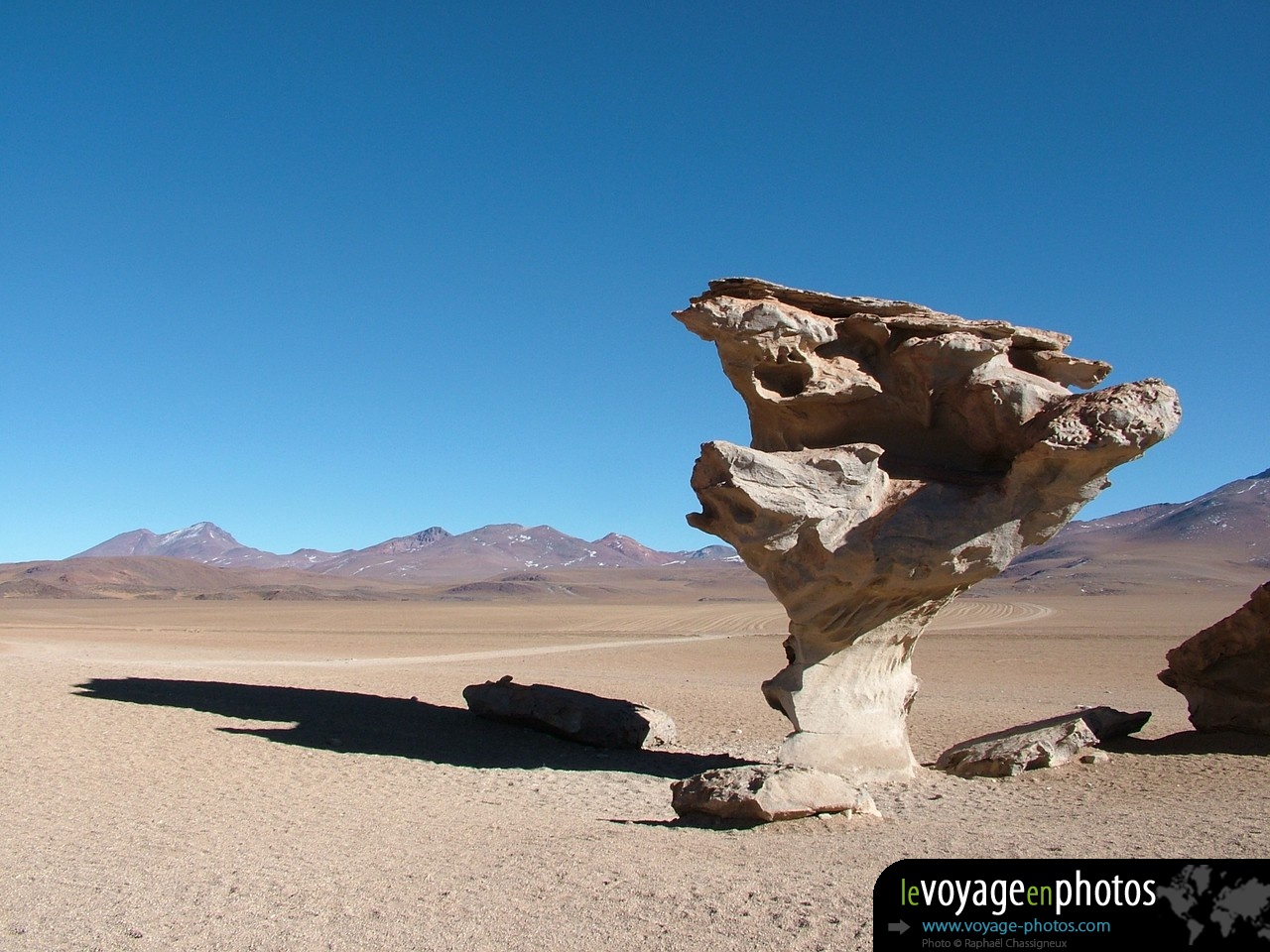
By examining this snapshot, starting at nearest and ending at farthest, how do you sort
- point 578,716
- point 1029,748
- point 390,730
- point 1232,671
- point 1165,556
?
1. point 1029,748
2. point 1232,671
3. point 578,716
4. point 390,730
5. point 1165,556

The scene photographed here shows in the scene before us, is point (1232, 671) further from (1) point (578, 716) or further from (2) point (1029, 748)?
(1) point (578, 716)

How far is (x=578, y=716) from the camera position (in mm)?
14141

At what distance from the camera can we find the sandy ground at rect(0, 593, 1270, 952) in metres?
5.92

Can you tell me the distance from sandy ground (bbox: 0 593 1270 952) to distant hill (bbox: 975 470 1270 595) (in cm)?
9428

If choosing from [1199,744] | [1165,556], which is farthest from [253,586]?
[1199,744]

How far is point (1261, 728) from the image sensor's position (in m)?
12.2

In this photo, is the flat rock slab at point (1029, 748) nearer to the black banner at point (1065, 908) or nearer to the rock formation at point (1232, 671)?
the rock formation at point (1232, 671)

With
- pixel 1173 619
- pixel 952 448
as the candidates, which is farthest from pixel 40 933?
pixel 1173 619

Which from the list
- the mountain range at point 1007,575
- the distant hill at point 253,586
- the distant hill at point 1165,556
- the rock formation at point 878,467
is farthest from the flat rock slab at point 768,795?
the distant hill at point 253,586

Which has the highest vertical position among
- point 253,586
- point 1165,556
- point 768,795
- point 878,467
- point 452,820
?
point 1165,556

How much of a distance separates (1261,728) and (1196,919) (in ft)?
30.5

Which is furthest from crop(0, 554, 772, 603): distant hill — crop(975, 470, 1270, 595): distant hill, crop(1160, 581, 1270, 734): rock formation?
crop(1160, 581, 1270, 734): rock formation

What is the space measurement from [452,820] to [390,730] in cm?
573

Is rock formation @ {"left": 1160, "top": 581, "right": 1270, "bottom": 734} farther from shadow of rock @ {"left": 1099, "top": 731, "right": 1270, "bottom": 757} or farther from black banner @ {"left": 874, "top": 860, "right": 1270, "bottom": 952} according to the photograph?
black banner @ {"left": 874, "top": 860, "right": 1270, "bottom": 952}
